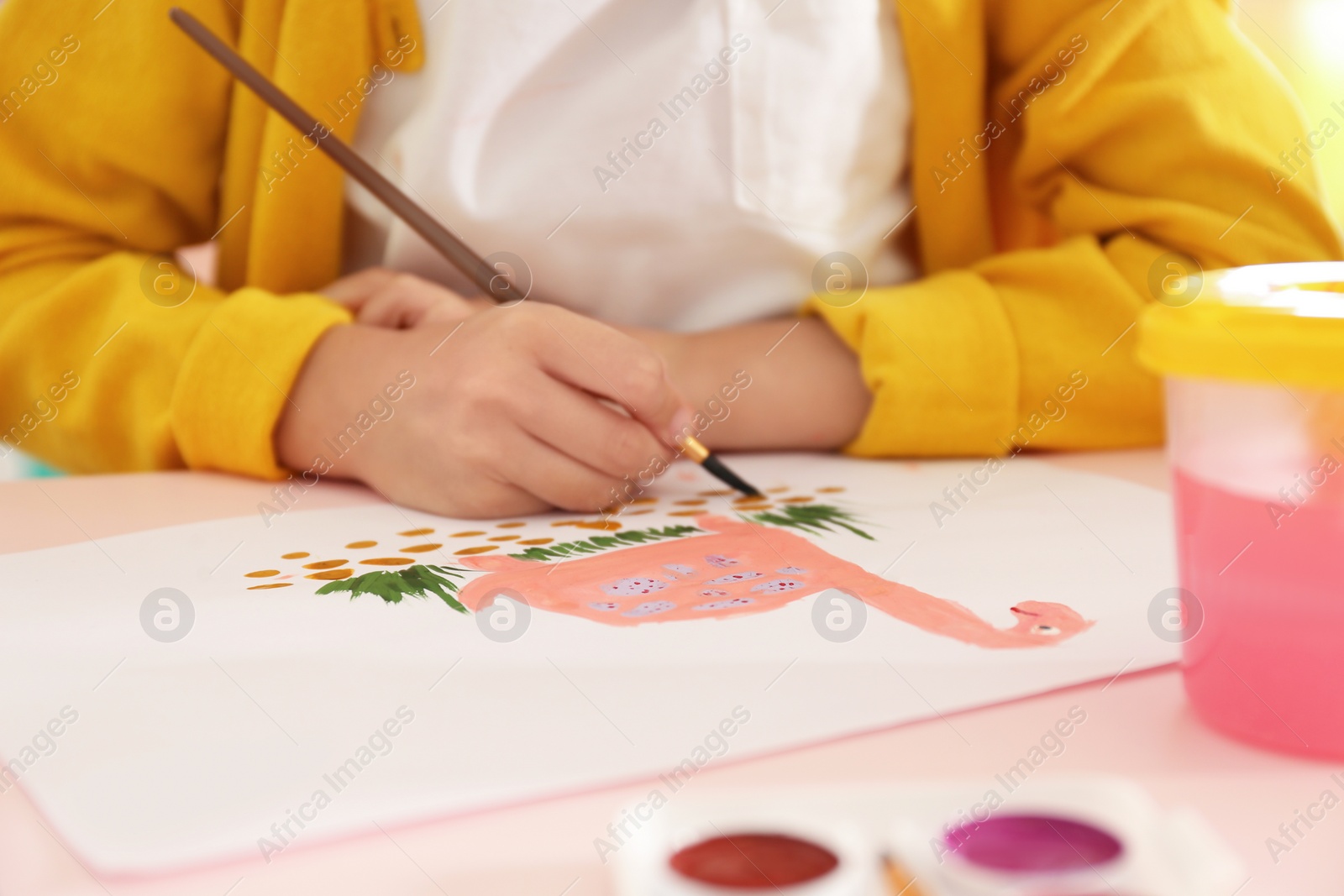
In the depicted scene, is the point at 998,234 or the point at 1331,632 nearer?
the point at 1331,632

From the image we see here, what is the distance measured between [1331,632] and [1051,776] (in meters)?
0.07

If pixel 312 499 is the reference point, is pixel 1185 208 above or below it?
above

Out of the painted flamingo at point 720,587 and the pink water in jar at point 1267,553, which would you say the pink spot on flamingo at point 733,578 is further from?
the pink water in jar at point 1267,553

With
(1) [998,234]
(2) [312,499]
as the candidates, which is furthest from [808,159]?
(2) [312,499]

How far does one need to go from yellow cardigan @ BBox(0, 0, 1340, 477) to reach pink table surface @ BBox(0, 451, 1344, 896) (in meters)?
0.32

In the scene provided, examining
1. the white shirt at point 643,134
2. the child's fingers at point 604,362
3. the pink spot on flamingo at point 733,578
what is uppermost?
the white shirt at point 643,134

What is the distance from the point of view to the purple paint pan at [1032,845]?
0.20 metres

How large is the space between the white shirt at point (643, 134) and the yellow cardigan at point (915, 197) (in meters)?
0.03

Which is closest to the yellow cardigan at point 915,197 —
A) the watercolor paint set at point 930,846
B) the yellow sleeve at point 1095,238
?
the yellow sleeve at point 1095,238

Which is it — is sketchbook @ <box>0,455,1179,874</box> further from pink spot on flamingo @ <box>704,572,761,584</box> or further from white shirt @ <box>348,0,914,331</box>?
white shirt @ <box>348,0,914,331</box>

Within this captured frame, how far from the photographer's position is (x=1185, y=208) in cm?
65

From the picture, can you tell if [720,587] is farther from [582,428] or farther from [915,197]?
[915,197]

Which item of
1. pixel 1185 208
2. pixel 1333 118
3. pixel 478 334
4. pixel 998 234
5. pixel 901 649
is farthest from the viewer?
pixel 1333 118

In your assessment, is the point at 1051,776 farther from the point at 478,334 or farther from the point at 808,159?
the point at 808,159
